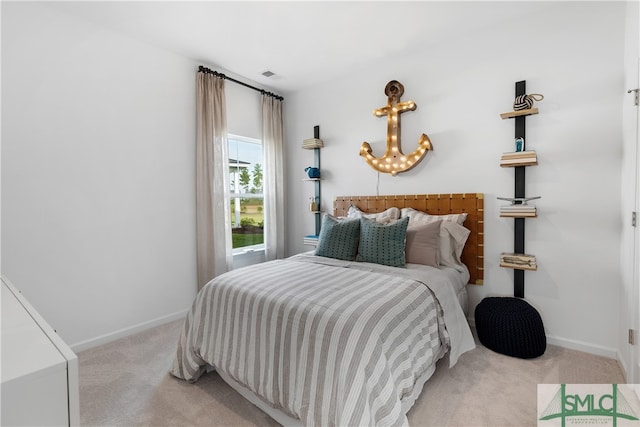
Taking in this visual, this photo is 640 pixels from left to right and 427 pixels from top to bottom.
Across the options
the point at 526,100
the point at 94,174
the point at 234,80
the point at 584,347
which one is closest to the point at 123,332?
the point at 94,174

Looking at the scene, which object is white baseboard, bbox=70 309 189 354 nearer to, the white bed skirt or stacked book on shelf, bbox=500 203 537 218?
the white bed skirt

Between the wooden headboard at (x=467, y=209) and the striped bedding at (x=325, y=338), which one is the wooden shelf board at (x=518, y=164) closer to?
the wooden headboard at (x=467, y=209)

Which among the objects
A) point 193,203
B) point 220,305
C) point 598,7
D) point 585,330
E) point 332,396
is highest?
point 598,7

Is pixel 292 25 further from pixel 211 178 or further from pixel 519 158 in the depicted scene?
pixel 519 158

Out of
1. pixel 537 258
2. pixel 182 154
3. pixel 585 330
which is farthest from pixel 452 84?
pixel 182 154

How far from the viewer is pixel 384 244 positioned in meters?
2.42

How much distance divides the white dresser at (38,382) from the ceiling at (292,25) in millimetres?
2468

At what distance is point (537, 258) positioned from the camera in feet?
8.13

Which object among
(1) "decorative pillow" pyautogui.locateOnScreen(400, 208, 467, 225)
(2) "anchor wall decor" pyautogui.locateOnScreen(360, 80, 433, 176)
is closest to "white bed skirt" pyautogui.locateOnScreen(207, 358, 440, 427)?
(1) "decorative pillow" pyautogui.locateOnScreen(400, 208, 467, 225)

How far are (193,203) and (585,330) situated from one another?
374cm

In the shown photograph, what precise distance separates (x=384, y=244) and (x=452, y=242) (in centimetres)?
73

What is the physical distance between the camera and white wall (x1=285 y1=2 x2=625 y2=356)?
221 cm

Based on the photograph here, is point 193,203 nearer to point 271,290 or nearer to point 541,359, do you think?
point 271,290

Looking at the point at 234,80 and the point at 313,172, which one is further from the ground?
the point at 234,80
